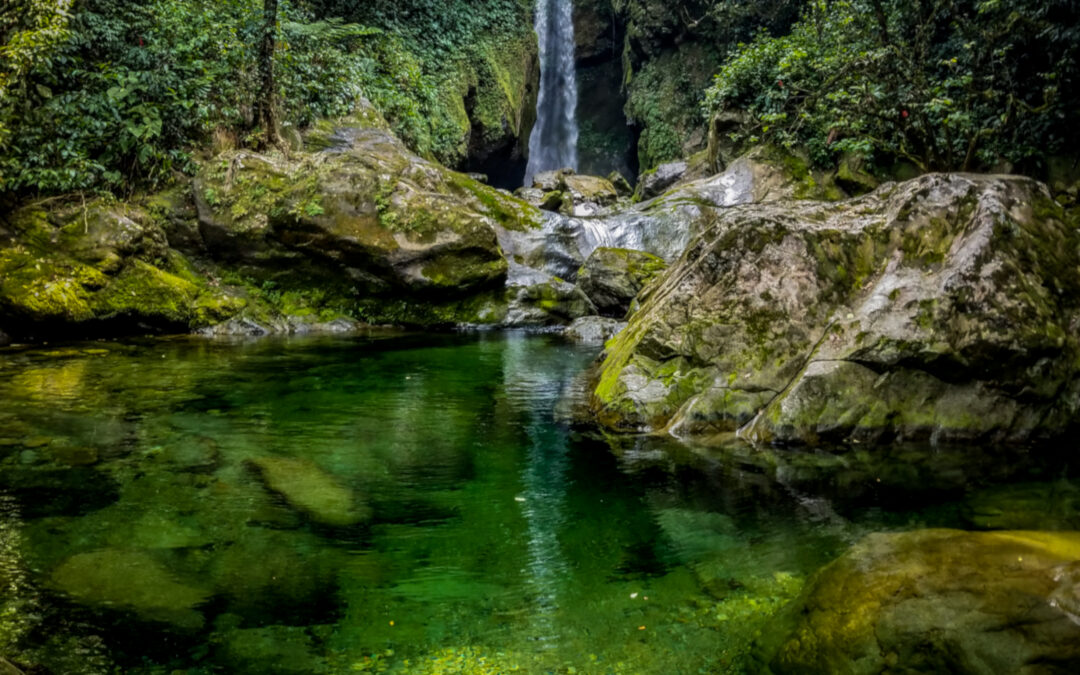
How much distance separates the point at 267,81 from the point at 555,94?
68.7 ft

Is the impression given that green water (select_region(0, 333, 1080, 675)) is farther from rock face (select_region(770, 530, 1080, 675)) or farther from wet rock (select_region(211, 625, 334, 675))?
rock face (select_region(770, 530, 1080, 675))

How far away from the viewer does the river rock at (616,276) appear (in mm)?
13766

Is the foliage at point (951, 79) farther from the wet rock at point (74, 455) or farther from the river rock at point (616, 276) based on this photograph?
the wet rock at point (74, 455)

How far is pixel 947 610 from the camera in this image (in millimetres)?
2570

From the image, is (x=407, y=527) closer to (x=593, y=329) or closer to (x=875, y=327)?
(x=875, y=327)

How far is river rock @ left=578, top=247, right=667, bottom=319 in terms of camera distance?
13766mm

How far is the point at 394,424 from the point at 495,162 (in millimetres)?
21417

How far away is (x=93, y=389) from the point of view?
24.4 ft

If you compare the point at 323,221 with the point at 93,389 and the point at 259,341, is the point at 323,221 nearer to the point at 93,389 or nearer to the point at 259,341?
the point at 259,341

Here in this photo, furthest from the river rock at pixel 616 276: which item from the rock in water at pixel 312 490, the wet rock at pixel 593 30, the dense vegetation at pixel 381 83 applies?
the wet rock at pixel 593 30

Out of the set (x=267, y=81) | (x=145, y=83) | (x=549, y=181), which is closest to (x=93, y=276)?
(x=145, y=83)

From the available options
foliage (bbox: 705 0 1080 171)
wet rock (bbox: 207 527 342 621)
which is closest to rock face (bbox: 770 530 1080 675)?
wet rock (bbox: 207 527 342 621)

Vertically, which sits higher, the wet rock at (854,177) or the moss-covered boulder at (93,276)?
the wet rock at (854,177)

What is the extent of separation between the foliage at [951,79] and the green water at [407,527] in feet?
23.8
